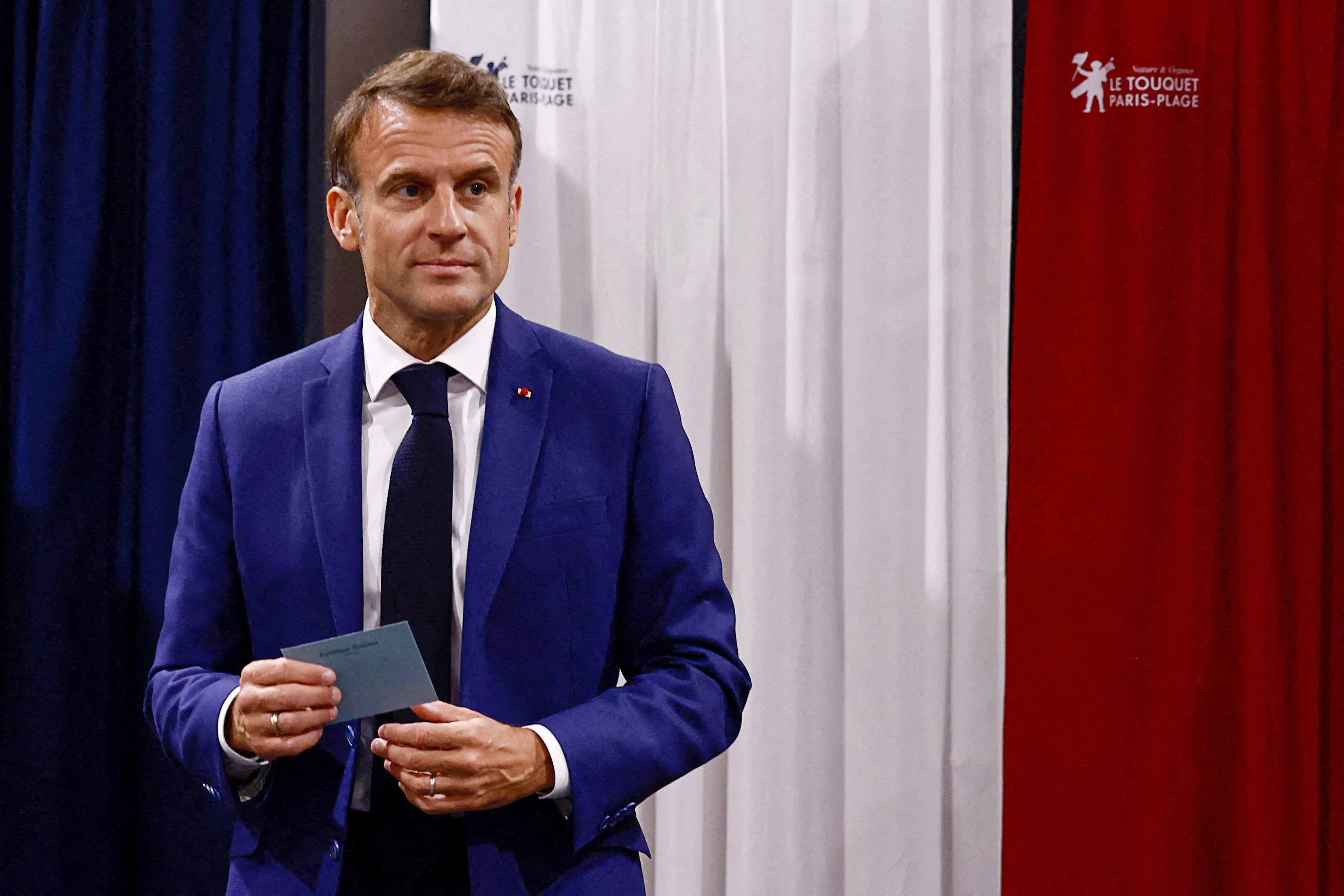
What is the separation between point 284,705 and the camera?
1165 millimetres

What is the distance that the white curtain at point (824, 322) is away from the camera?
2.53 m

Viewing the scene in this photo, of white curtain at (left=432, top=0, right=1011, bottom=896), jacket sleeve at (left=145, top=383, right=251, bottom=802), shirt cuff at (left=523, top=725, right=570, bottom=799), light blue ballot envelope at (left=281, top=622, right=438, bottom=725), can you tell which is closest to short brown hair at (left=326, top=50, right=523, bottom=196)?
jacket sleeve at (left=145, top=383, right=251, bottom=802)

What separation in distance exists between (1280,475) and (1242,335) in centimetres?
33

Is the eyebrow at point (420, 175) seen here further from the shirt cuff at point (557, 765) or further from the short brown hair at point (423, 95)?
the shirt cuff at point (557, 765)

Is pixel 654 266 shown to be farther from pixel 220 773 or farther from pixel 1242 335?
pixel 220 773

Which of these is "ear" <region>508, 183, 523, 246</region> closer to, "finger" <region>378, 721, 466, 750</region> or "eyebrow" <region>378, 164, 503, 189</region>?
"eyebrow" <region>378, 164, 503, 189</region>

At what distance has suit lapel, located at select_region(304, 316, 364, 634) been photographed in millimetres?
1272

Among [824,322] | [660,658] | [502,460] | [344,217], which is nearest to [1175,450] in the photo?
[824,322]

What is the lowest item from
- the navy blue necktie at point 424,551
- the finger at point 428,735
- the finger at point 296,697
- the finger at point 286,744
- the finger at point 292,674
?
the finger at point 286,744

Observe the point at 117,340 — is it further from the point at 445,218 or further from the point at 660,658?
the point at 660,658

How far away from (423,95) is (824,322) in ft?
4.54

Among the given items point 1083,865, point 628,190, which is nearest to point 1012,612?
point 1083,865

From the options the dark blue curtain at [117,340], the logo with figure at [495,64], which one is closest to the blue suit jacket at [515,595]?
the dark blue curtain at [117,340]

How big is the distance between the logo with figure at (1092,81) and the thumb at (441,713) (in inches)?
81.3
